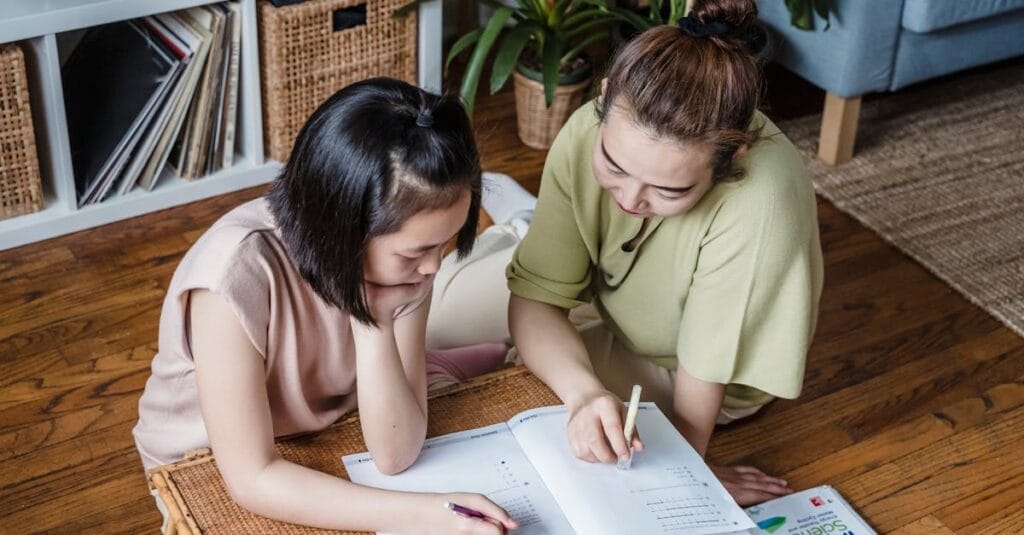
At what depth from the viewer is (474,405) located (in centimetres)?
130

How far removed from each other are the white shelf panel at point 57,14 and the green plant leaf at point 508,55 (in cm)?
65

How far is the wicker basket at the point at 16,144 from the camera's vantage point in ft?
6.41

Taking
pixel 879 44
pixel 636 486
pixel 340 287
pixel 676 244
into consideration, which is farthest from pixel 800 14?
pixel 340 287

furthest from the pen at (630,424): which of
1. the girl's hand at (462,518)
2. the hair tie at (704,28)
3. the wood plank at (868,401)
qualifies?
the wood plank at (868,401)

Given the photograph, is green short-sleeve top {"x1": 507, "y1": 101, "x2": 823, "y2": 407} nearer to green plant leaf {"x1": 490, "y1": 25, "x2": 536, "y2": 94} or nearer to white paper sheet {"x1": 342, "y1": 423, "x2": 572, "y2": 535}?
white paper sheet {"x1": 342, "y1": 423, "x2": 572, "y2": 535}

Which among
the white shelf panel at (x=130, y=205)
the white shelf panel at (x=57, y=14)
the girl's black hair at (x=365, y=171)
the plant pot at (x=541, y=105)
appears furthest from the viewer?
the plant pot at (x=541, y=105)

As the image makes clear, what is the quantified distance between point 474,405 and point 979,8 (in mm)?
1687

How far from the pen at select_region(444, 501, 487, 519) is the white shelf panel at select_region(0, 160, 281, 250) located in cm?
111

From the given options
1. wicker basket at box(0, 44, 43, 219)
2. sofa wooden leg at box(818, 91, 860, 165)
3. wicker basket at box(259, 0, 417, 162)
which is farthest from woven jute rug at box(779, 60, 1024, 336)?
wicker basket at box(0, 44, 43, 219)

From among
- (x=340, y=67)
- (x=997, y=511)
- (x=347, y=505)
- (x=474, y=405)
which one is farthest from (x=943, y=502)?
(x=340, y=67)

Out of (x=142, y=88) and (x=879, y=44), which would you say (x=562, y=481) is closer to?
(x=142, y=88)

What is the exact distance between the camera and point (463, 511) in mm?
1086

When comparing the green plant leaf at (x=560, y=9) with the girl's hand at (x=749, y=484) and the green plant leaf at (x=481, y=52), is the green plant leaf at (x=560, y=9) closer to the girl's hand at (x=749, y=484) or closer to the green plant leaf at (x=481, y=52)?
the green plant leaf at (x=481, y=52)

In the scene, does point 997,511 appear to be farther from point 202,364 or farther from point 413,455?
point 202,364
